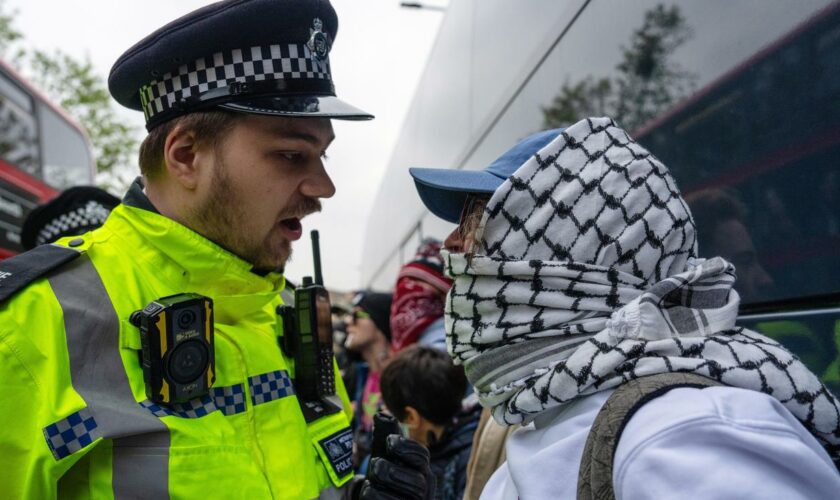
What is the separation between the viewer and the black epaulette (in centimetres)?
111

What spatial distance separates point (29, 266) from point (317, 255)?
717 mm

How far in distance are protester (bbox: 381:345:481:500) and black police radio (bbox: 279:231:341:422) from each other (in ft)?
2.28

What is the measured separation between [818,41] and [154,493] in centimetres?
132

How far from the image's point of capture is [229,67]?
140 centimetres

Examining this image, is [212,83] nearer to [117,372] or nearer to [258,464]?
[117,372]

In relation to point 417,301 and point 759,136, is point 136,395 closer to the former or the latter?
point 759,136

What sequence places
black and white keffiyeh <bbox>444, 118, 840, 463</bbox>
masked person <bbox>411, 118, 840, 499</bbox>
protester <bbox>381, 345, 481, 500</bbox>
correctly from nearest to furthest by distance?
masked person <bbox>411, 118, 840, 499</bbox> < black and white keffiyeh <bbox>444, 118, 840, 463</bbox> < protester <bbox>381, 345, 481, 500</bbox>

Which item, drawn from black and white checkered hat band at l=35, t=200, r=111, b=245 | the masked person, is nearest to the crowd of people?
the masked person

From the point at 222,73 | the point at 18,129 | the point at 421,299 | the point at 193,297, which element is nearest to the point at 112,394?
the point at 193,297

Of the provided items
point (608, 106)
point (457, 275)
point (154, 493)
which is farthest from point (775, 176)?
point (154, 493)

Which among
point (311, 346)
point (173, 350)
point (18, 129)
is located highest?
point (18, 129)

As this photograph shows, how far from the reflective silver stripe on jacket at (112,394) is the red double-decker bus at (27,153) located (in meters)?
5.58

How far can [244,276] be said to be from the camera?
1377mm

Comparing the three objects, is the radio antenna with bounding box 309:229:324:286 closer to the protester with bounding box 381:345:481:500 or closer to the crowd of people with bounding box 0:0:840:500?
the crowd of people with bounding box 0:0:840:500
